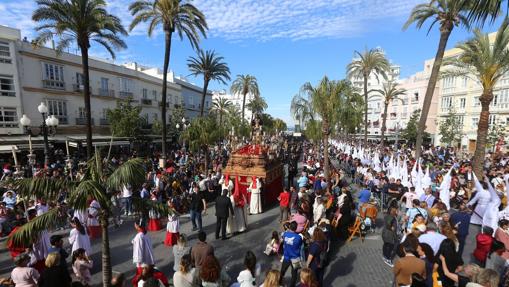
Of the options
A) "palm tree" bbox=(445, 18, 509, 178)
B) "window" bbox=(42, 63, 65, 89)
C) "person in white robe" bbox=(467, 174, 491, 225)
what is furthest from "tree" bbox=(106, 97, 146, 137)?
"person in white robe" bbox=(467, 174, 491, 225)

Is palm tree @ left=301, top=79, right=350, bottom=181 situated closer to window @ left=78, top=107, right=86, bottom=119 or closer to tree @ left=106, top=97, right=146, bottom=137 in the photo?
tree @ left=106, top=97, right=146, bottom=137

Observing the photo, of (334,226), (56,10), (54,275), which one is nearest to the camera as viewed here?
(54,275)

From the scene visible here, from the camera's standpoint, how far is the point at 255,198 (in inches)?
473

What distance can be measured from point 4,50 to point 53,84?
14.1ft

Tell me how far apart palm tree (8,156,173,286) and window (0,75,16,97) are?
22.0 metres

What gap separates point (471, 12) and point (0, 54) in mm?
26612

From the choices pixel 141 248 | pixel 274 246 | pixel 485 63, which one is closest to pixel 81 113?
pixel 141 248

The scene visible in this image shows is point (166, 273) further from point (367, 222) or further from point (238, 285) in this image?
point (367, 222)

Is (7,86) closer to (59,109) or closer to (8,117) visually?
(8,117)

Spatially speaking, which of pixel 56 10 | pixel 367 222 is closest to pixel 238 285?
pixel 367 222

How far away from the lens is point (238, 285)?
464 cm

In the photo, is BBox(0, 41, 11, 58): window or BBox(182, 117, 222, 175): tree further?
BBox(0, 41, 11, 58): window

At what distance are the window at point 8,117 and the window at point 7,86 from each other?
105 cm

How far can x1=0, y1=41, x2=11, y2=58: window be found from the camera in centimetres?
2006
